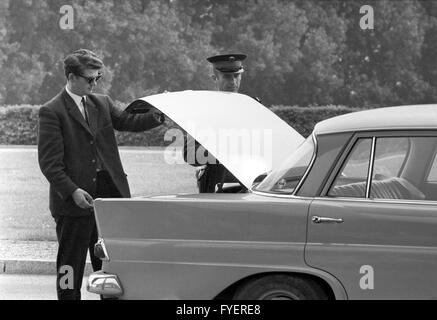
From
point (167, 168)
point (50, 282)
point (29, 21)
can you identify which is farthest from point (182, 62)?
point (50, 282)

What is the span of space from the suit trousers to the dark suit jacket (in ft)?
0.18

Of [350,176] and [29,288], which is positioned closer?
[350,176]

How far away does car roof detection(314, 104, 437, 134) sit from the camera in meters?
5.69

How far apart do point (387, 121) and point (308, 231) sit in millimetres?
772

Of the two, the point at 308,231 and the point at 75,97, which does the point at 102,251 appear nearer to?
the point at 308,231

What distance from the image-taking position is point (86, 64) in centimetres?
699

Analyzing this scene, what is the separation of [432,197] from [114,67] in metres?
39.3

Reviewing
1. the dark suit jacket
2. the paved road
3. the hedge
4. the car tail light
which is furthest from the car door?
the hedge

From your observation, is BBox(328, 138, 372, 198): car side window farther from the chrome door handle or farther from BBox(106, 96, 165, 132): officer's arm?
BBox(106, 96, 165, 132): officer's arm

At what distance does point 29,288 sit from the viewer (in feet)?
31.3

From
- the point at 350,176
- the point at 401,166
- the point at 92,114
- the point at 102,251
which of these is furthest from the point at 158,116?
the point at 401,166

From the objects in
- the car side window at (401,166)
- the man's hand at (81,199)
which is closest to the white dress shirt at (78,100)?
the man's hand at (81,199)

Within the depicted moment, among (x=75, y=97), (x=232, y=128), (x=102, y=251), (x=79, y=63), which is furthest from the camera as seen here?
(x=75, y=97)

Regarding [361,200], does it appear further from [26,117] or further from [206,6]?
[206,6]
